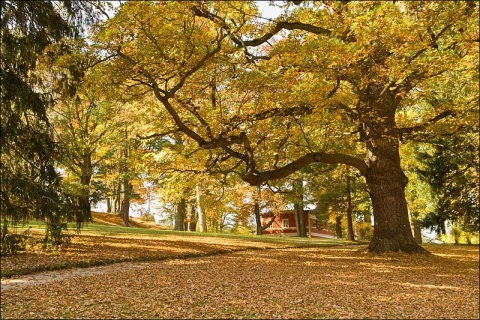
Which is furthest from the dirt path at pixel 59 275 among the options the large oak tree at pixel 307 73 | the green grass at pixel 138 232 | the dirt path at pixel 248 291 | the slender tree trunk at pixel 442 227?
the slender tree trunk at pixel 442 227

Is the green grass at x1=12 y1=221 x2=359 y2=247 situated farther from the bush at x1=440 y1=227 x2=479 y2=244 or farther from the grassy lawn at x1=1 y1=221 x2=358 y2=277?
the bush at x1=440 y1=227 x2=479 y2=244

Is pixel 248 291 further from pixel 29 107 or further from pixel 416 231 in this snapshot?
pixel 416 231

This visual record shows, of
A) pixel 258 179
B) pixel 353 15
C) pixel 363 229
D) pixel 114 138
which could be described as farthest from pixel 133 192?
pixel 353 15

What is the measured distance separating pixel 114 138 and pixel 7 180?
10.7 meters

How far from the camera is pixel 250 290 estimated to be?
7.42 meters

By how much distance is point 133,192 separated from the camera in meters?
32.6

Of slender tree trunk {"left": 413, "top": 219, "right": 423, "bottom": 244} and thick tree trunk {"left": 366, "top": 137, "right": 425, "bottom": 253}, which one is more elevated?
thick tree trunk {"left": 366, "top": 137, "right": 425, "bottom": 253}

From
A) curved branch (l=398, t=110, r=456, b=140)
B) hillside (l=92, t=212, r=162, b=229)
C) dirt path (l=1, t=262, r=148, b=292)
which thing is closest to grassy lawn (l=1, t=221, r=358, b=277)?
dirt path (l=1, t=262, r=148, b=292)

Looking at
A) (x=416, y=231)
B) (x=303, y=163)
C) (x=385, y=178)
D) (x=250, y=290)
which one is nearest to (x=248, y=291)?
(x=250, y=290)

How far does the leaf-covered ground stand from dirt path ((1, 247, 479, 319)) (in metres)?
0.01

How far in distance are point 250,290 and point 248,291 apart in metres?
0.10

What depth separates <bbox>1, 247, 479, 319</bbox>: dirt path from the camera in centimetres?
585

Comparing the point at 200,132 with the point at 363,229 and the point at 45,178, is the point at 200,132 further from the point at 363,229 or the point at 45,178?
the point at 363,229

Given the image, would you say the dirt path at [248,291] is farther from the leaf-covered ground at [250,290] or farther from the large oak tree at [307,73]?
the large oak tree at [307,73]
